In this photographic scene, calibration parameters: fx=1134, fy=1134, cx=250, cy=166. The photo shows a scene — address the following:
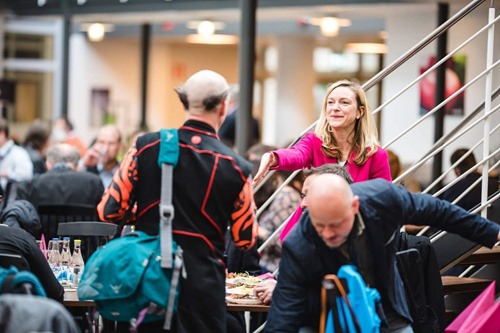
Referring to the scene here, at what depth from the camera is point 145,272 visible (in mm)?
4566

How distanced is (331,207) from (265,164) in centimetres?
138

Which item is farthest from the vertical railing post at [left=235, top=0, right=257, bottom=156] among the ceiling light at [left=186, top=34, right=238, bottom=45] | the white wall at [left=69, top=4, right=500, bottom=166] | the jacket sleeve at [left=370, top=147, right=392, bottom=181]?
the ceiling light at [left=186, top=34, right=238, bottom=45]

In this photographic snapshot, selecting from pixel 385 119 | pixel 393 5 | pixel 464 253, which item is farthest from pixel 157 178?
pixel 385 119

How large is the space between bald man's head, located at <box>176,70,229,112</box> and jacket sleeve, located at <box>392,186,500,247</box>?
846 mm

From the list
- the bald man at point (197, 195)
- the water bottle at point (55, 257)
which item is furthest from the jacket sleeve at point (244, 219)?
the water bottle at point (55, 257)

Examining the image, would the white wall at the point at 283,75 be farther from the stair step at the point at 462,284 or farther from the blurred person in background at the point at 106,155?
the blurred person in background at the point at 106,155

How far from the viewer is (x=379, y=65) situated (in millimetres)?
23156

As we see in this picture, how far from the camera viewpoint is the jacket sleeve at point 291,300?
4.55m

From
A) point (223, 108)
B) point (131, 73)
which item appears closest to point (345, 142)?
point (223, 108)

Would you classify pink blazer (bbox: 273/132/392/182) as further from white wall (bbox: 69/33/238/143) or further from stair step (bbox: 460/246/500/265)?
white wall (bbox: 69/33/238/143)

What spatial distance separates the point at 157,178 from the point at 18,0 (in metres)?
14.6

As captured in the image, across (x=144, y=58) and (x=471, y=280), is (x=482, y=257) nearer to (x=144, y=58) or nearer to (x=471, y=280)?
(x=471, y=280)

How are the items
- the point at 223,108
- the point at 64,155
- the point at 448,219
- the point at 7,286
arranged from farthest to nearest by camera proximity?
the point at 64,155 → the point at 448,219 → the point at 223,108 → the point at 7,286

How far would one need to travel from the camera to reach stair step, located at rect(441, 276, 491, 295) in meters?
6.51
